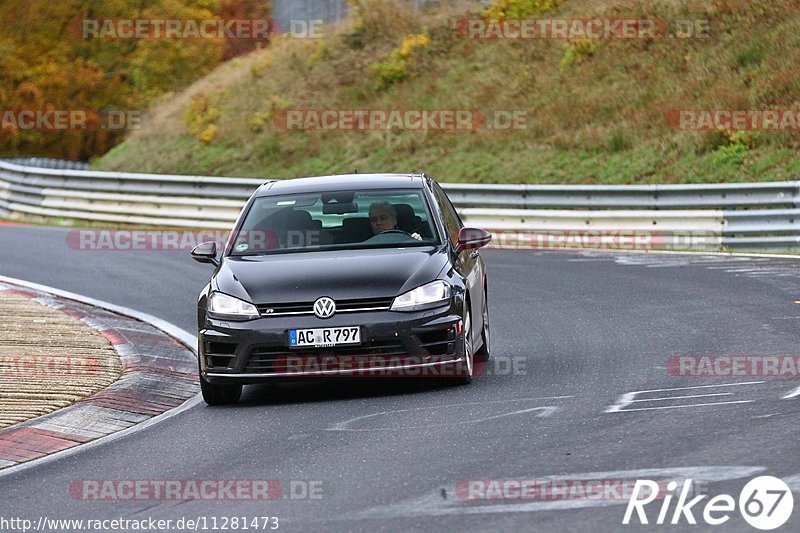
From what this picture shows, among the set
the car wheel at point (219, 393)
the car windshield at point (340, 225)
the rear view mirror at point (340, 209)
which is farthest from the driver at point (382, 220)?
the car wheel at point (219, 393)

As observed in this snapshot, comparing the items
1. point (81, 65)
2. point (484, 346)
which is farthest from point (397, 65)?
Result: point (484, 346)

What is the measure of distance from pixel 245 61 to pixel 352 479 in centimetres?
3814

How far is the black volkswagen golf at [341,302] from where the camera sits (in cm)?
995

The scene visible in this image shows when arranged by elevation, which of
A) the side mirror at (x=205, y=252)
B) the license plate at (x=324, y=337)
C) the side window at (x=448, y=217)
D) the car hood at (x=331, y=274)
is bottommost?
the license plate at (x=324, y=337)

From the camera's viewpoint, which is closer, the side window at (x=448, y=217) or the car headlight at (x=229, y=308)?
the car headlight at (x=229, y=308)

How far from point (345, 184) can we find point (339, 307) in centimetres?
189

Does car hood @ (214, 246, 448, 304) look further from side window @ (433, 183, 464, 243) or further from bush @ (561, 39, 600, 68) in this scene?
bush @ (561, 39, 600, 68)

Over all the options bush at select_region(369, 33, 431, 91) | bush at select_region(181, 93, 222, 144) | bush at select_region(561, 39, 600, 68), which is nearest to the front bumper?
bush at select_region(561, 39, 600, 68)

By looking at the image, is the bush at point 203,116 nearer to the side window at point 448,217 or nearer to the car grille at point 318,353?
the side window at point 448,217

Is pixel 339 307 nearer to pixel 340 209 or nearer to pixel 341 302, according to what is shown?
pixel 341 302

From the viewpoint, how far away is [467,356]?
1032cm

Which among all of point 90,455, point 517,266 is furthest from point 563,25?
point 90,455

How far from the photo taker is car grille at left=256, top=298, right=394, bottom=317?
998 cm

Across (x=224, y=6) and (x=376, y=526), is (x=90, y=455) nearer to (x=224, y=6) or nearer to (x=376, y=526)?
(x=376, y=526)
